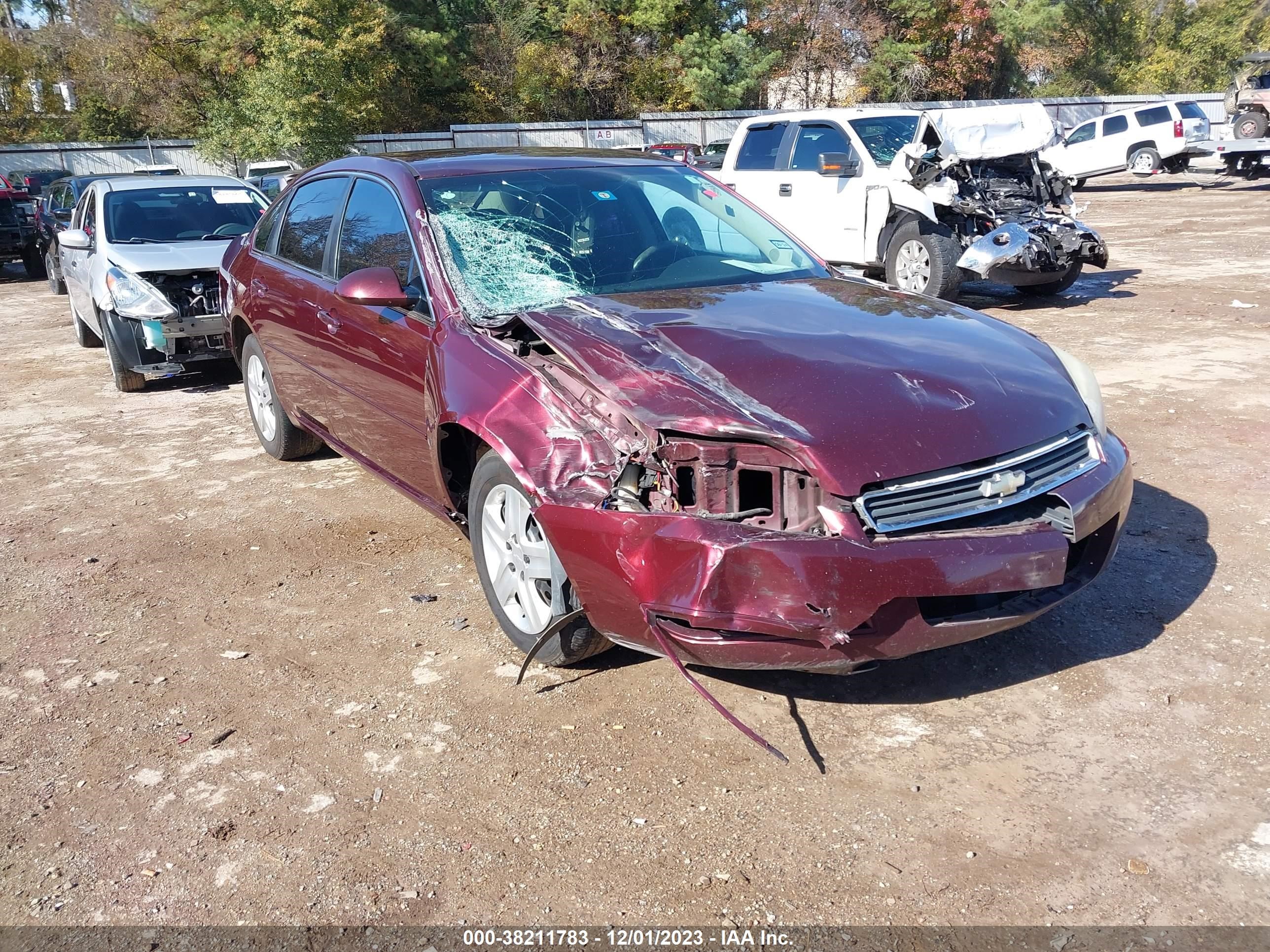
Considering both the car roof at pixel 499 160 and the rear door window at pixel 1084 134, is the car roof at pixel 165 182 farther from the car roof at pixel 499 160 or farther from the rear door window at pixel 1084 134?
the rear door window at pixel 1084 134

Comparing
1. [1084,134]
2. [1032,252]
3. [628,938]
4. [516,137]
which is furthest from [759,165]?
[516,137]

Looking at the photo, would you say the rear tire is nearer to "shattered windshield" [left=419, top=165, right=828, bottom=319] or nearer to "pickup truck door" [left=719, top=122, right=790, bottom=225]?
"pickup truck door" [left=719, top=122, right=790, bottom=225]

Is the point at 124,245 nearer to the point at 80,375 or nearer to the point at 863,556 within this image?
the point at 80,375

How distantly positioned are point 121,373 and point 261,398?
2737mm

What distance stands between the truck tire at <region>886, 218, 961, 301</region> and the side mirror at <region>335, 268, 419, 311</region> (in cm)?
672

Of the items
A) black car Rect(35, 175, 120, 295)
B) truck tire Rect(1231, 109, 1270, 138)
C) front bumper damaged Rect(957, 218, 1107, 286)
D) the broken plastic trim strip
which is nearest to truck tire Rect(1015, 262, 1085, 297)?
front bumper damaged Rect(957, 218, 1107, 286)

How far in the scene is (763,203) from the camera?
37.7 feet

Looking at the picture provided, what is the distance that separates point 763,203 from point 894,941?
10.1 meters

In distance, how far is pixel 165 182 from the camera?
376 inches

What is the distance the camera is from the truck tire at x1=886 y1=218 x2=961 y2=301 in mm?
9820

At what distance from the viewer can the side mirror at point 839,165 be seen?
10148mm

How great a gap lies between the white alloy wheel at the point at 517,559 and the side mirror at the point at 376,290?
91 centimetres

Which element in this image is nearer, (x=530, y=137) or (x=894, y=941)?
(x=894, y=941)

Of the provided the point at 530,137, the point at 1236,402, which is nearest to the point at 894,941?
the point at 1236,402
